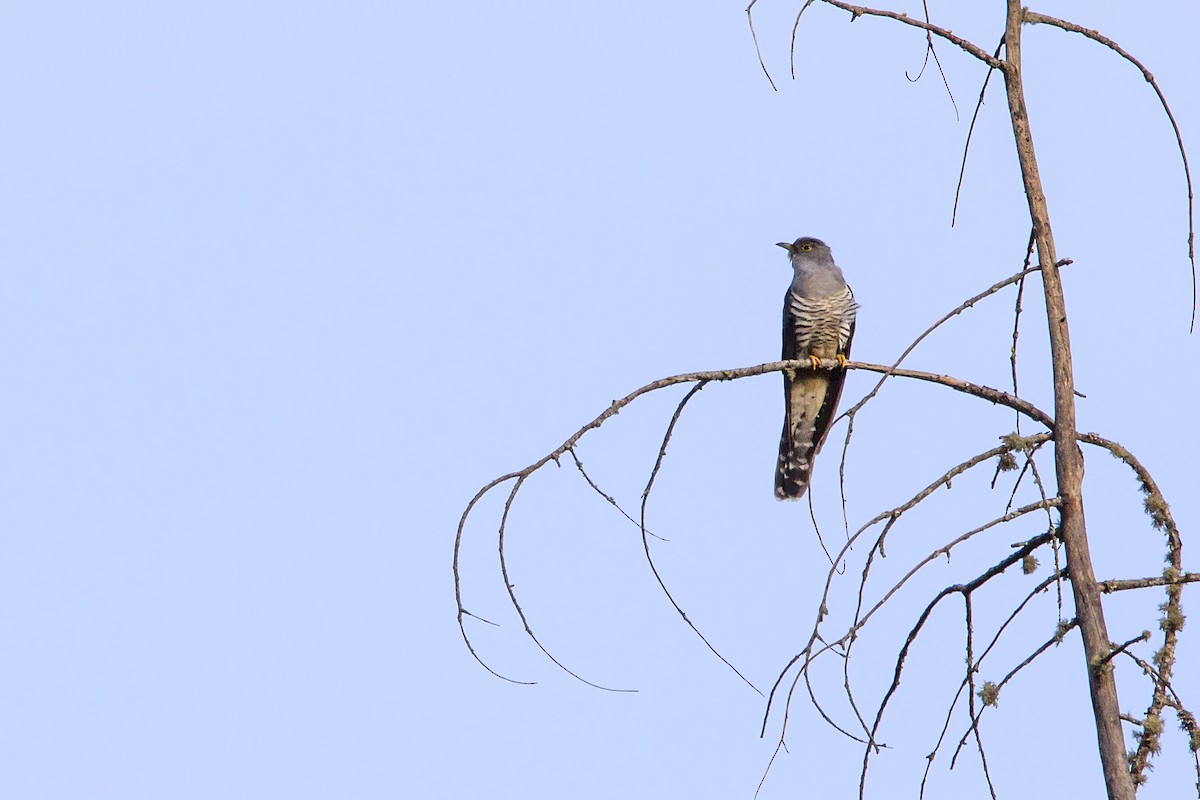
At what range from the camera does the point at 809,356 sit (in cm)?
776

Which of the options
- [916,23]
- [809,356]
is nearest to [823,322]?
[809,356]

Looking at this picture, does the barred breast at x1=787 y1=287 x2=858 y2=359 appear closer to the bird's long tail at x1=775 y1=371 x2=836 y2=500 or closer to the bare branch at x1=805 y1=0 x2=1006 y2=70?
the bird's long tail at x1=775 y1=371 x2=836 y2=500

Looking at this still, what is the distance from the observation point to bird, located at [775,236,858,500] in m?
7.73

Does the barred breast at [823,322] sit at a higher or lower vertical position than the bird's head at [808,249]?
lower

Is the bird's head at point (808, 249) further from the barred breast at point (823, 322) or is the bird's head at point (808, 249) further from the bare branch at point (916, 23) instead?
the bare branch at point (916, 23)

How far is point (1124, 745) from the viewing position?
299 centimetres

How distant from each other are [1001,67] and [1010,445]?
0.95 meters

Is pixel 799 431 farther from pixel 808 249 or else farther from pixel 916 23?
pixel 916 23

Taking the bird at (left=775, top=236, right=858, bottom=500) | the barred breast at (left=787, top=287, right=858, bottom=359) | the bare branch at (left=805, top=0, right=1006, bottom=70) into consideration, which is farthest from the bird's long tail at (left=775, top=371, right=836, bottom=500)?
the bare branch at (left=805, top=0, right=1006, bottom=70)

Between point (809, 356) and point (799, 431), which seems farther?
point (799, 431)

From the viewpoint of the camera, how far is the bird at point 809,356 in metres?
7.73

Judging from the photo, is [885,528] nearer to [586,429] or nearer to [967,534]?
[967,534]

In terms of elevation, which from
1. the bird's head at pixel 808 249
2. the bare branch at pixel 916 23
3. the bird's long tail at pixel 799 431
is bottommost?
the bare branch at pixel 916 23

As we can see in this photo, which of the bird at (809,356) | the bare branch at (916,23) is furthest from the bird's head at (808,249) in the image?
the bare branch at (916,23)
